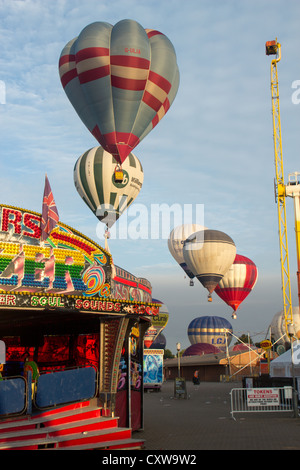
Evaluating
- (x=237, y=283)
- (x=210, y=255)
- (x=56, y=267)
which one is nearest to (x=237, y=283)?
(x=237, y=283)

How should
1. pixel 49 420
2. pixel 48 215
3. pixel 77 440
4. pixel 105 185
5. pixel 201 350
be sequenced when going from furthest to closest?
1. pixel 201 350
2. pixel 105 185
3. pixel 48 215
4. pixel 49 420
5. pixel 77 440

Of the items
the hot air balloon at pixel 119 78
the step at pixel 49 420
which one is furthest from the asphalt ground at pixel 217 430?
the hot air balloon at pixel 119 78

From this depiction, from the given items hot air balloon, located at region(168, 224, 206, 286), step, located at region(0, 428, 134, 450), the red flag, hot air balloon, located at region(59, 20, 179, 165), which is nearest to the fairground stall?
step, located at region(0, 428, 134, 450)

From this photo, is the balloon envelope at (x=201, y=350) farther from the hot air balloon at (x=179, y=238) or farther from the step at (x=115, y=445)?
the step at (x=115, y=445)

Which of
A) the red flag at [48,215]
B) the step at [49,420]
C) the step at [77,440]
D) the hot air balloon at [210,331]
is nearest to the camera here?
the step at [77,440]

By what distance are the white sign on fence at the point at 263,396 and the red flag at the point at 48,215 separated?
11.0m

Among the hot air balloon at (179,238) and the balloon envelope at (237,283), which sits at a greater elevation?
the hot air balloon at (179,238)

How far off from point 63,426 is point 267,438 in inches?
252

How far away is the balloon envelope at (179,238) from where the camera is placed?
69938mm

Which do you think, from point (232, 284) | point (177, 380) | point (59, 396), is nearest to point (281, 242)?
point (232, 284)

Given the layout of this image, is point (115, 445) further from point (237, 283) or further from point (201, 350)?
point (201, 350)

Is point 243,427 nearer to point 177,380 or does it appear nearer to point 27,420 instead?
point 27,420

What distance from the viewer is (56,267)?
15.2m

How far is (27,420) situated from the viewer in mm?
12844
